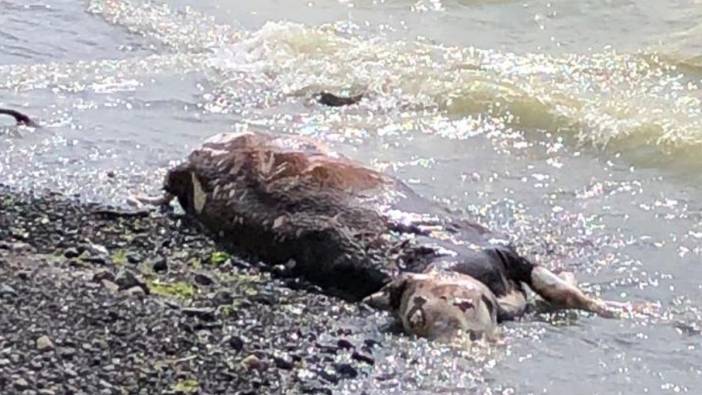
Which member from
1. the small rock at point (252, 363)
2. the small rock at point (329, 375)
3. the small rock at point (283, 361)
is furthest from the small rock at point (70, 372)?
the small rock at point (329, 375)

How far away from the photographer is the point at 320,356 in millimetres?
6145

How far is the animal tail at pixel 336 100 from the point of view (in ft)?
35.8

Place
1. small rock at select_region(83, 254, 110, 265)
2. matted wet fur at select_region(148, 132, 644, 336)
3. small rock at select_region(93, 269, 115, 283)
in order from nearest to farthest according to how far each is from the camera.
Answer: small rock at select_region(93, 269, 115, 283), matted wet fur at select_region(148, 132, 644, 336), small rock at select_region(83, 254, 110, 265)

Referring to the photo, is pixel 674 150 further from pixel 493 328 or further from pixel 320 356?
pixel 320 356

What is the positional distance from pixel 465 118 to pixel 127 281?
432 cm

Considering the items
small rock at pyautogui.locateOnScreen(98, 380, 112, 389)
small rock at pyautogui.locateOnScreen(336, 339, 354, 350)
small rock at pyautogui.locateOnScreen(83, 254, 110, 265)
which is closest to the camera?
small rock at pyautogui.locateOnScreen(98, 380, 112, 389)

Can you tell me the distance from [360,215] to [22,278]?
1.49 meters

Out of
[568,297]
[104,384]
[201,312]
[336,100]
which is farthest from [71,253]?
[336,100]

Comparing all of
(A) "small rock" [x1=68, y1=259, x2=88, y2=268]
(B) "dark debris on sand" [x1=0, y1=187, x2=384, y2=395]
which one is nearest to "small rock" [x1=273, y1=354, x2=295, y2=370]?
(B) "dark debris on sand" [x1=0, y1=187, x2=384, y2=395]

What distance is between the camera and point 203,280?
22.8 feet

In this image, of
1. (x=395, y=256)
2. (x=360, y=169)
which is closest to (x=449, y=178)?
(x=360, y=169)

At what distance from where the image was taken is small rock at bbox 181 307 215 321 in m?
6.43

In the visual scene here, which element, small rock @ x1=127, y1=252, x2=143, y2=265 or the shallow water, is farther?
small rock @ x1=127, y1=252, x2=143, y2=265

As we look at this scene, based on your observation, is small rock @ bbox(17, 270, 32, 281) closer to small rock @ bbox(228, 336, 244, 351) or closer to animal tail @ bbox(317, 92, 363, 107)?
small rock @ bbox(228, 336, 244, 351)
